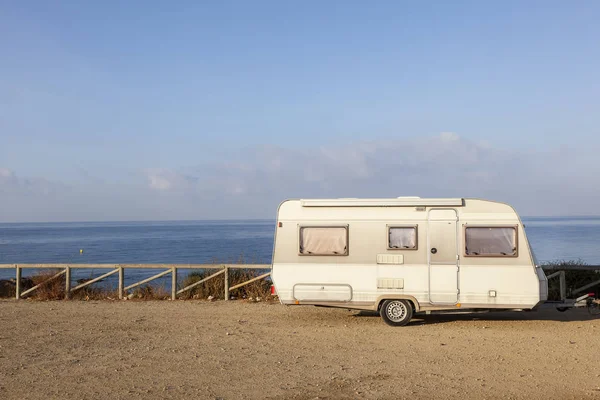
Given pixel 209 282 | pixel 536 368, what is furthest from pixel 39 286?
pixel 536 368

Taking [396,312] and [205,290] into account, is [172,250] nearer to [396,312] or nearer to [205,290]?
[205,290]

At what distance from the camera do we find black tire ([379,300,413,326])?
12.0m

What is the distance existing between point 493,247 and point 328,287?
3462 millimetres

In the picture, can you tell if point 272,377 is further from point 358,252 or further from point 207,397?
point 358,252

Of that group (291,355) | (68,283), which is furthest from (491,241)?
(68,283)

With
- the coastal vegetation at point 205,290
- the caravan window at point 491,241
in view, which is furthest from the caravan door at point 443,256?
the coastal vegetation at point 205,290

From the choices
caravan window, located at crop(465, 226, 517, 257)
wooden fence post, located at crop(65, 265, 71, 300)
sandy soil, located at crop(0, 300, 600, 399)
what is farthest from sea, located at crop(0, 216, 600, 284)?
caravan window, located at crop(465, 226, 517, 257)

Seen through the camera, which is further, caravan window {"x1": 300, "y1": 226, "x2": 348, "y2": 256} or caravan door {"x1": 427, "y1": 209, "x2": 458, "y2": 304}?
caravan window {"x1": 300, "y1": 226, "x2": 348, "y2": 256}

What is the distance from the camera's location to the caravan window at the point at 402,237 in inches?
472

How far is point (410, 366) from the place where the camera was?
8641 millimetres

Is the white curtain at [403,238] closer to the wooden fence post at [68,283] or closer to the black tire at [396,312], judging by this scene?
the black tire at [396,312]

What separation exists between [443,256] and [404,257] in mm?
787

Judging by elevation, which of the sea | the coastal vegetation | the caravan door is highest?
the caravan door

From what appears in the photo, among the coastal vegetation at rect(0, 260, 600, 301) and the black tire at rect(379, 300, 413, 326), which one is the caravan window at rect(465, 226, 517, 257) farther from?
the coastal vegetation at rect(0, 260, 600, 301)
